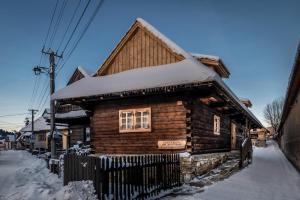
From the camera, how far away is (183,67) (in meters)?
13.4

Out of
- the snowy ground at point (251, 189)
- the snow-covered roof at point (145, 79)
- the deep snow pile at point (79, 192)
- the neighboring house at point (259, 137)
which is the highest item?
the snow-covered roof at point (145, 79)

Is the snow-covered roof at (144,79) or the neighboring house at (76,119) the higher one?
the snow-covered roof at (144,79)

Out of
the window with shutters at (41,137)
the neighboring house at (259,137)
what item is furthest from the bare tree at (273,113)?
the window with shutters at (41,137)

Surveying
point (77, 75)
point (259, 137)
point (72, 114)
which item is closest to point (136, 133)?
point (72, 114)

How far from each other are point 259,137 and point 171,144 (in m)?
49.8

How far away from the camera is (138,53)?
16266 mm

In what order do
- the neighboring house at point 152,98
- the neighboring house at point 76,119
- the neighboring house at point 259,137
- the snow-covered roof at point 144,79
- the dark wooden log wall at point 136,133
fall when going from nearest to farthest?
1. the snow-covered roof at point 144,79
2. the neighboring house at point 152,98
3. the dark wooden log wall at point 136,133
4. the neighboring house at point 76,119
5. the neighboring house at point 259,137

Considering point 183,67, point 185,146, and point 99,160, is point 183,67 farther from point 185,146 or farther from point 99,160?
point 99,160

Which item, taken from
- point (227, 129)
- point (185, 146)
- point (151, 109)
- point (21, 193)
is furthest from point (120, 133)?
point (227, 129)

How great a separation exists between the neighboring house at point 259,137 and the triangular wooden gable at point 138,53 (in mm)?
35309

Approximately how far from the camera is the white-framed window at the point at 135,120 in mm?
13948

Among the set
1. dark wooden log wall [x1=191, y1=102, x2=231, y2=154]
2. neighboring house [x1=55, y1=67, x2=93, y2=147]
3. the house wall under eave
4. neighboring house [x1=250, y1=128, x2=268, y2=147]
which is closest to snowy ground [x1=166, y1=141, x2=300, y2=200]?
the house wall under eave

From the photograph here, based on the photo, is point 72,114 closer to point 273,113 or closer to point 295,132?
point 295,132

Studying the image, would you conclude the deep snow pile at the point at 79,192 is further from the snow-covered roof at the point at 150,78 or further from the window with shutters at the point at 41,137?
the window with shutters at the point at 41,137
